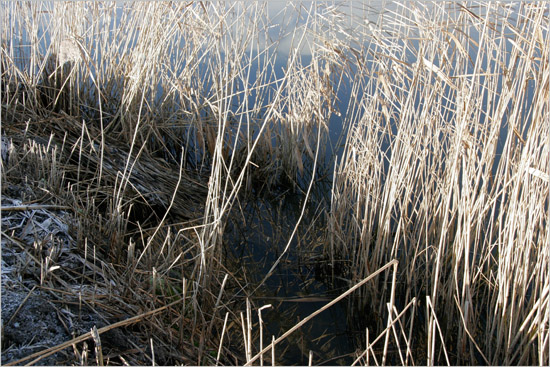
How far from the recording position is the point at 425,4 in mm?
1731

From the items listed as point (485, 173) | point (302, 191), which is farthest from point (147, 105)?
point (485, 173)

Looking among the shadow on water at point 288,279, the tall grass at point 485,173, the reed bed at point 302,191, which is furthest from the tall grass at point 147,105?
the tall grass at point 485,173

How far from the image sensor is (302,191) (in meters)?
3.04

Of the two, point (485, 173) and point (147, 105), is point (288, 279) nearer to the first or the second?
point (485, 173)

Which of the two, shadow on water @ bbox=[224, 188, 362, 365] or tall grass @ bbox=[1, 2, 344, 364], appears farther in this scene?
tall grass @ bbox=[1, 2, 344, 364]

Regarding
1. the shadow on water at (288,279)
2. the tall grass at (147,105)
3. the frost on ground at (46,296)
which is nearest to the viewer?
the frost on ground at (46,296)

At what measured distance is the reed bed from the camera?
1.41 metres

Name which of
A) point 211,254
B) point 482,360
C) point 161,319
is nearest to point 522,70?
point 482,360

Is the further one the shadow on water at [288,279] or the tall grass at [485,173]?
the shadow on water at [288,279]

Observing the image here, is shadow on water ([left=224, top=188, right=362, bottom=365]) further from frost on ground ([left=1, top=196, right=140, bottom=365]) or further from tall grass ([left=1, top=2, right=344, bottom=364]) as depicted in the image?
frost on ground ([left=1, top=196, right=140, bottom=365])

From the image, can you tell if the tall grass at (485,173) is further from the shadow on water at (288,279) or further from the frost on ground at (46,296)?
the frost on ground at (46,296)

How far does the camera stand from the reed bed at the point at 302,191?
141 cm

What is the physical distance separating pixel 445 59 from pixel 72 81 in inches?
89.1

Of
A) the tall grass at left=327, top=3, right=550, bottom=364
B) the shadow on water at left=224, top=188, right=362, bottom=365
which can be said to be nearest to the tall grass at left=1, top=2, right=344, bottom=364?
the shadow on water at left=224, top=188, right=362, bottom=365
